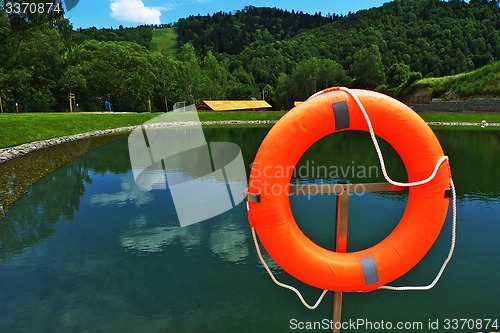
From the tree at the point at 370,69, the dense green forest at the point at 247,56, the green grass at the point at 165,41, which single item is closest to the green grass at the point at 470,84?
the dense green forest at the point at 247,56

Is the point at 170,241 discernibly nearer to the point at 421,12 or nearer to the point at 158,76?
the point at 158,76

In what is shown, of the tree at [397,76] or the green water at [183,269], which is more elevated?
the tree at [397,76]

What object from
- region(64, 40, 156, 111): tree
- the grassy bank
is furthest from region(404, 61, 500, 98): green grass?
region(64, 40, 156, 111): tree

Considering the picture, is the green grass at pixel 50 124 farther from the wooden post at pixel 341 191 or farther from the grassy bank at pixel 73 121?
the wooden post at pixel 341 191

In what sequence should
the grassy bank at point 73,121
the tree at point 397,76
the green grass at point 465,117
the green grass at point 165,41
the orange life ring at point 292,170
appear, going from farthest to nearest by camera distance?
the green grass at point 165,41
the tree at point 397,76
the green grass at point 465,117
the grassy bank at point 73,121
the orange life ring at point 292,170

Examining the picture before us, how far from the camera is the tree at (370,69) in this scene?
58062 mm

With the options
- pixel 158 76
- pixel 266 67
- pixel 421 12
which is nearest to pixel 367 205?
pixel 158 76

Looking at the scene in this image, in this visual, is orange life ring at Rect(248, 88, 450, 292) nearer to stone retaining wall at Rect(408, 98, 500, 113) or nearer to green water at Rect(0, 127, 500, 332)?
green water at Rect(0, 127, 500, 332)

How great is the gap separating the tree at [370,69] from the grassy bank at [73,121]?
24.5 meters

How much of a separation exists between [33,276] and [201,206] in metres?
3.81

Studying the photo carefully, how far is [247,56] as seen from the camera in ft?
274

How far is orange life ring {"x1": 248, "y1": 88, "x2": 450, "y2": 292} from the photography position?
8.05ft

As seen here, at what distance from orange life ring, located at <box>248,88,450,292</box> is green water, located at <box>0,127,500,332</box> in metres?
1.49

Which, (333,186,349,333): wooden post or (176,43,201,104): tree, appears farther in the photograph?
(176,43,201,104): tree
